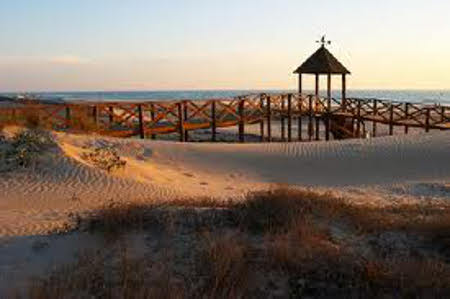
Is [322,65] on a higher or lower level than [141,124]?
higher

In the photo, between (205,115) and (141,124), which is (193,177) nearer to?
(141,124)

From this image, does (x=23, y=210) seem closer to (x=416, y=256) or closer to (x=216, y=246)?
(x=216, y=246)

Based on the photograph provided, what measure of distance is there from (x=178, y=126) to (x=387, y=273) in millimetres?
18646

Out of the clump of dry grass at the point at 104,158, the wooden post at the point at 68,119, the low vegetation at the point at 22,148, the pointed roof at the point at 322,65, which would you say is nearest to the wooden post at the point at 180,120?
the wooden post at the point at 68,119

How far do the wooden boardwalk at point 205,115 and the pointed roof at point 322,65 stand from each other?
1.45 meters

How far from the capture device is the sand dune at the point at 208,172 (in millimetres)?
11859

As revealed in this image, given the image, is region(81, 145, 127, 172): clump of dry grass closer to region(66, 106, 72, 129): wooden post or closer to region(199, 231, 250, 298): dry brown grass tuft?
region(66, 106, 72, 129): wooden post

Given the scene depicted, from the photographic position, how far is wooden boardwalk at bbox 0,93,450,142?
19984 mm

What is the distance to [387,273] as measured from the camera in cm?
527

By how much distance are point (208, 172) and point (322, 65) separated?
1531 cm

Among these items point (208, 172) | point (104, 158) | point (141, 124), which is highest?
point (141, 124)

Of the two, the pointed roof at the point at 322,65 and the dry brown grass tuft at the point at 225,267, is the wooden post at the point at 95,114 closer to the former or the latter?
the pointed roof at the point at 322,65

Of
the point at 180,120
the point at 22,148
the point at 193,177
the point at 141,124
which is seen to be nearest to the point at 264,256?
the point at 22,148

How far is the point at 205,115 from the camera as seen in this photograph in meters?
25.2
